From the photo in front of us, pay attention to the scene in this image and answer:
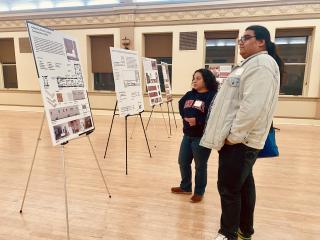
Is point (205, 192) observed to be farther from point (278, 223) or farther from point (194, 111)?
point (194, 111)

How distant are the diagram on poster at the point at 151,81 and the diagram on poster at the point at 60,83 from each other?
248 centimetres

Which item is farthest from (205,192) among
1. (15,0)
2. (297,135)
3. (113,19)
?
(15,0)

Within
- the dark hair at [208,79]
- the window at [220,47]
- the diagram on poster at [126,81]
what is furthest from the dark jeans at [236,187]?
the window at [220,47]

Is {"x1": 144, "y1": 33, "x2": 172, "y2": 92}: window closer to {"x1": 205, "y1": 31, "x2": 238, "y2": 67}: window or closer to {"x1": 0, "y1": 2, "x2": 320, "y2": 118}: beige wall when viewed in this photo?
{"x1": 0, "y1": 2, "x2": 320, "y2": 118}: beige wall

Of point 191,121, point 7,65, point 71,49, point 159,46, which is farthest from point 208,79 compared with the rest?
point 7,65

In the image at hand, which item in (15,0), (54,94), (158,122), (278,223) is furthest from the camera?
(15,0)

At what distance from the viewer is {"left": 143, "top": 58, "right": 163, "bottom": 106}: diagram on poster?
15.5 feet

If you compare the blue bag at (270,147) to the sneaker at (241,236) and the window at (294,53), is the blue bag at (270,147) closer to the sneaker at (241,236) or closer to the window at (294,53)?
the sneaker at (241,236)

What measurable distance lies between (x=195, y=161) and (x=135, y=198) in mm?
686

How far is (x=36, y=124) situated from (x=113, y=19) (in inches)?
145

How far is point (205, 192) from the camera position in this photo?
2.70 meters

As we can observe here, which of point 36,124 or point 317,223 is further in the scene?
point 36,124

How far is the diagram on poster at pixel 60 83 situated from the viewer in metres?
1.81

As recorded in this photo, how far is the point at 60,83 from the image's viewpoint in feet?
6.55
